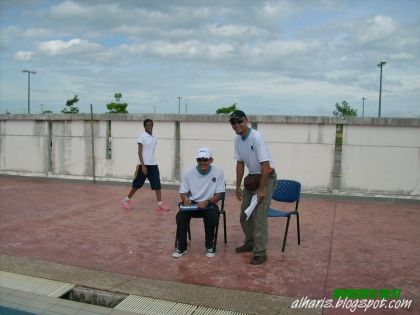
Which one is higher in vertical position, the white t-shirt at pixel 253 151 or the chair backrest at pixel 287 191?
the white t-shirt at pixel 253 151

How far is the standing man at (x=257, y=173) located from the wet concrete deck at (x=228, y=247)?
0.29 m

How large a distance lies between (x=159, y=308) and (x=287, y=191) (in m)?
2.67

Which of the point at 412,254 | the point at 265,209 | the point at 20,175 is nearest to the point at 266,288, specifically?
the point at 265,209

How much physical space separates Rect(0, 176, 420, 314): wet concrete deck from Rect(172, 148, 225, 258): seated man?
0.25 m

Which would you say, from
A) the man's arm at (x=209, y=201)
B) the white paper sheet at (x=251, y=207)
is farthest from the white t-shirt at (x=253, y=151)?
the man's arm at (x=209, y=201)

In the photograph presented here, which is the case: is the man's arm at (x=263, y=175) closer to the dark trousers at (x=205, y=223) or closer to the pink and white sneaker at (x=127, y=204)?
the dark trousers at (x=205, y=223)

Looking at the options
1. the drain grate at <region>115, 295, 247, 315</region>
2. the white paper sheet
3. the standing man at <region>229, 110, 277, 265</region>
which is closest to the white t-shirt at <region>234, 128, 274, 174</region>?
the standing man at <region>229, 110, 277, 265</region>

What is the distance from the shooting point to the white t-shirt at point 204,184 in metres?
5.51

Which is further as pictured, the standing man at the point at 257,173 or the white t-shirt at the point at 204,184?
the white t-shirt at the point at 204,184

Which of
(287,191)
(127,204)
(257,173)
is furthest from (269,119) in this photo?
(257,173)

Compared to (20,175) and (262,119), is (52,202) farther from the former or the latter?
(262,119)

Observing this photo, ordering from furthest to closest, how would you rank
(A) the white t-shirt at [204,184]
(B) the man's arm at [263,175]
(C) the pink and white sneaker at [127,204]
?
(C) the pink and white sneaker at [127,204]
(A) the white t-shirt at [204,184]
(B) the man's arm at [263,175]

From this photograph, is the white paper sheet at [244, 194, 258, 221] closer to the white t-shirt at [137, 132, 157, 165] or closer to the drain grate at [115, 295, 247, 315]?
the drain grate at [115, 295, 247, 315]

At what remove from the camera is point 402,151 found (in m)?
8.98
